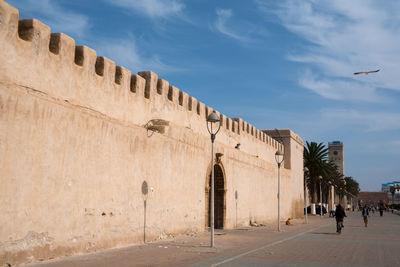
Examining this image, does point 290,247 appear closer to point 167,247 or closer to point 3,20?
point 167,247

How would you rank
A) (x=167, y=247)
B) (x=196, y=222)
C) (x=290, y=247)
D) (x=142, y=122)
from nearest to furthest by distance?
(x=167, y=247) < (x=290, y=247) < (x=142, y=122) < (x=196, y=222)

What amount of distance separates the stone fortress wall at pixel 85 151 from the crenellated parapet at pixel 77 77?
0.03 metres

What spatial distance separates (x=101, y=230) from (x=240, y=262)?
389 centimetres

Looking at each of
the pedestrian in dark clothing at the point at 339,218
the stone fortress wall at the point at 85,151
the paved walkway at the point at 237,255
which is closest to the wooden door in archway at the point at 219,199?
the stone fortress wall at the point at 85,151

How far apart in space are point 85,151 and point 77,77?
2074 millimetres

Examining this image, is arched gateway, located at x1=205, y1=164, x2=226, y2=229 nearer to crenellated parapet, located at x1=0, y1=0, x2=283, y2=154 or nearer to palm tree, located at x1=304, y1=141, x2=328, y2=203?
crenellated parapet, located at x1=0, y1=0, x2=283, y2=154

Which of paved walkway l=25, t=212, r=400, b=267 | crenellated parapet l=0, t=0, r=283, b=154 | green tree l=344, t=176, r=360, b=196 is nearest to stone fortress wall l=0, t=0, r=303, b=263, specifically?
crenellated parapet l=0, t=0, r=283, b=154

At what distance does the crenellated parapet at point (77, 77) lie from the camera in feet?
30.5

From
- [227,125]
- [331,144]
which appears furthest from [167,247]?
[331,144]

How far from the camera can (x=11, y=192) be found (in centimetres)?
849

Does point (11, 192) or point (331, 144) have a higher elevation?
point (331, 144)

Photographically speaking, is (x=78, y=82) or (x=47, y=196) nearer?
(x=47, y=196)

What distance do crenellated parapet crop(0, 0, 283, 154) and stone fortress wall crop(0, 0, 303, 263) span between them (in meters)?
0.03

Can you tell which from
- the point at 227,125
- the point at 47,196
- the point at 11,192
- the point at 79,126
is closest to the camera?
the point at 11,192
